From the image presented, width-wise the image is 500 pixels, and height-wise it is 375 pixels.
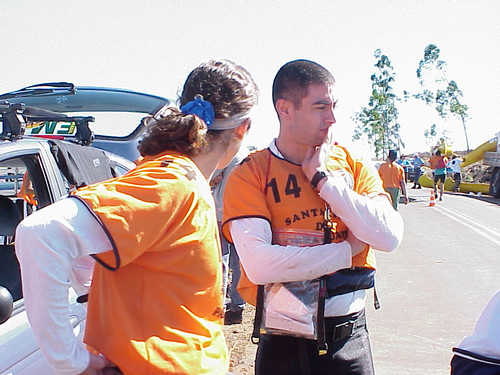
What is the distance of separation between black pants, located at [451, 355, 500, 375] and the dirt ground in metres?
2.84

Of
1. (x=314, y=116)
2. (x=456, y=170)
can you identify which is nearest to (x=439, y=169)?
(x=456, y=170)

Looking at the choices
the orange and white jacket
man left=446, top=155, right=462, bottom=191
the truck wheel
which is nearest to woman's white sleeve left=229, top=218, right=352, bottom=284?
the orange and white jacket

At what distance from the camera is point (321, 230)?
2.47 meters

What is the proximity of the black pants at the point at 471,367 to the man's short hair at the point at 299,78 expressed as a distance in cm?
123

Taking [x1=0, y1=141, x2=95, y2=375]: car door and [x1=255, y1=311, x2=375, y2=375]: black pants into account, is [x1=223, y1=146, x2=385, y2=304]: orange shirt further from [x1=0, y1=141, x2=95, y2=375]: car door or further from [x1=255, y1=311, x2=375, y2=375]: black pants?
[x1=0, y1=141, x2=95, y2=375]: car door

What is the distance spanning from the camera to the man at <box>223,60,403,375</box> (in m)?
2.39

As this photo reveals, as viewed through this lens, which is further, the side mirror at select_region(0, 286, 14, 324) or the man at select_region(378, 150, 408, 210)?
the man at select_region(378, 150, 408, 210)

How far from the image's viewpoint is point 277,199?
2.50 metres

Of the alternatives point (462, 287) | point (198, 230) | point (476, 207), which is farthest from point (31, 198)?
point (476, 207)

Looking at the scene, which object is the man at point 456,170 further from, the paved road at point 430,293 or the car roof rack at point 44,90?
the car roof rack at point 44,90

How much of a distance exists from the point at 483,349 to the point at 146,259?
1.10m

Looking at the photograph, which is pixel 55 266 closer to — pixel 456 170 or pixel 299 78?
pixel 299 78

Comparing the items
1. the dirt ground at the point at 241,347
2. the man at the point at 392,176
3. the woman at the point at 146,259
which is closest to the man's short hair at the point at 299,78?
the woman at the point at 146,259

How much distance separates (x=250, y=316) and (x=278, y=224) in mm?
3832
